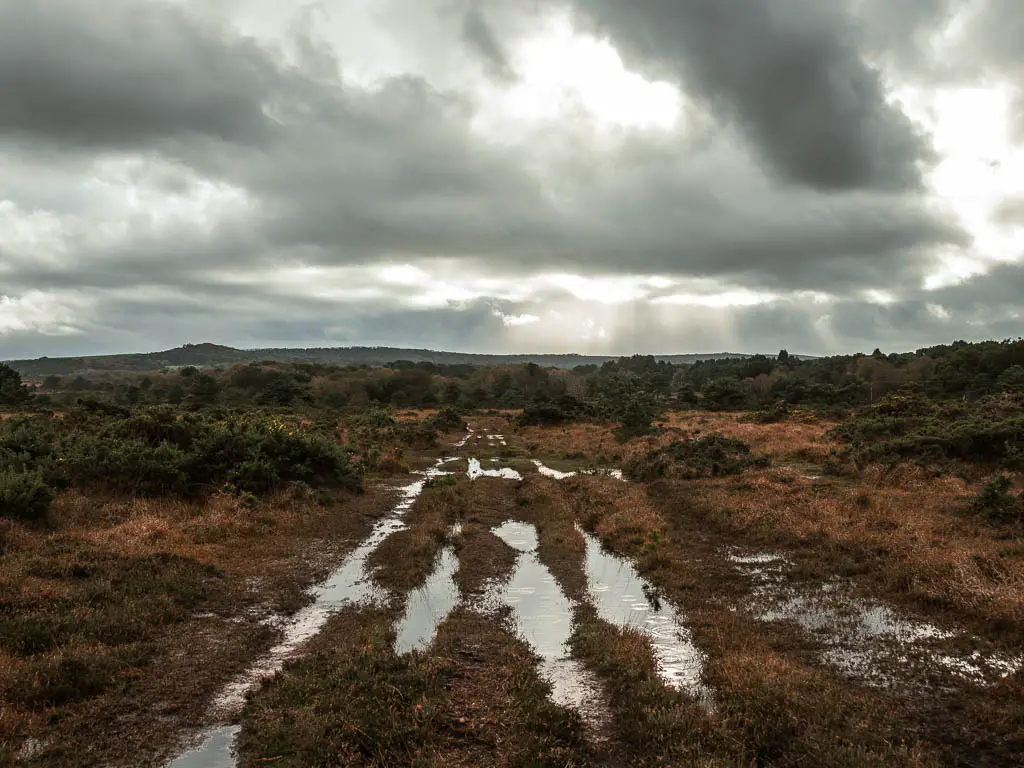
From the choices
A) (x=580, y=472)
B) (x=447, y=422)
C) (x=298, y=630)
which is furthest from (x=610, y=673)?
(x=447, y=422)

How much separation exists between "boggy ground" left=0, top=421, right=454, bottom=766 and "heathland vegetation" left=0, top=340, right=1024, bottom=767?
2.3 inches

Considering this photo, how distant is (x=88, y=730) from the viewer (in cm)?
777

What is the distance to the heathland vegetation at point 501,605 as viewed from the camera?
782cm

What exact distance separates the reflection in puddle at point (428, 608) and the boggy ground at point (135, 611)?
2513mm

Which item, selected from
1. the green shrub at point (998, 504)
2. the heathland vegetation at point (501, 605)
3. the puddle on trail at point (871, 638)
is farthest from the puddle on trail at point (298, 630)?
the green shrub at point (998, 504)

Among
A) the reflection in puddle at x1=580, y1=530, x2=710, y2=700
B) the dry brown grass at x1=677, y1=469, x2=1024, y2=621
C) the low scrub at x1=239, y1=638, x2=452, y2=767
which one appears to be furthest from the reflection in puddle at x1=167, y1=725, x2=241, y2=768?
the dry brown grass at x1=677, y1=469, x2=1024, y2=621

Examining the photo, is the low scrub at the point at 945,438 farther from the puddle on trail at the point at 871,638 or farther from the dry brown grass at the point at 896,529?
the puddle on trail at the point at 871,638

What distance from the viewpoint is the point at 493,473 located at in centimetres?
3506

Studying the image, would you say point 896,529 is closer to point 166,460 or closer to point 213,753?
point 213,753

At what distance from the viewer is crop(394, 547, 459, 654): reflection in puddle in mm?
11281

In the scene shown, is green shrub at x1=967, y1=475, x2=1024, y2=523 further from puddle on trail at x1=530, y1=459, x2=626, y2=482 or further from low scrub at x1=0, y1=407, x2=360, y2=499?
low scrub at x1=0, y1=407, x2=360, y2=499

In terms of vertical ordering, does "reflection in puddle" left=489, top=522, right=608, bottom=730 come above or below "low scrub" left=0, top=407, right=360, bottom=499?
below

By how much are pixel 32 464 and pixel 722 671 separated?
74.3 ft

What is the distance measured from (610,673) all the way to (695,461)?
22.7 m
